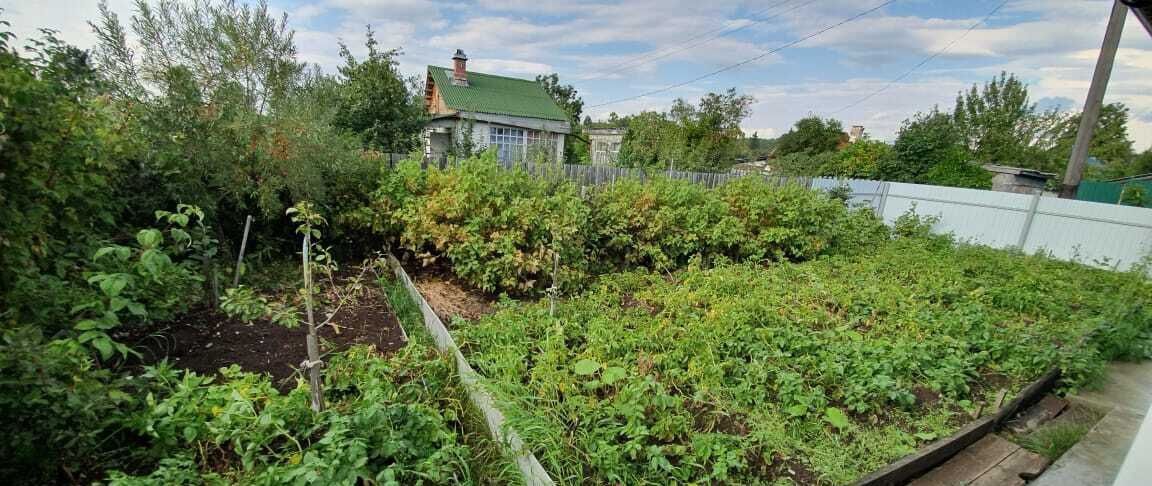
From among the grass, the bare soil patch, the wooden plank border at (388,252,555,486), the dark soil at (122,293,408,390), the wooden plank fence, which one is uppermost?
the wooden plank fence

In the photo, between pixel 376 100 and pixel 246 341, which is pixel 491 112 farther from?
pixel 246 341

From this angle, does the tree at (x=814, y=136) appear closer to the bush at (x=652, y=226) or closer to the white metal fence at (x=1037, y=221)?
the white metal fence at (x=1037, y=221)

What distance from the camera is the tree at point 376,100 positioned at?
1155 centimetres

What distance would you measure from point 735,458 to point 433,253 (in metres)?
3.68

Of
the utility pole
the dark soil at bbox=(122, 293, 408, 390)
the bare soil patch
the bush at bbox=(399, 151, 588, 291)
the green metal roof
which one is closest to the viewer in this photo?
the dark soil at bbox=(122, 293, 408, 390)

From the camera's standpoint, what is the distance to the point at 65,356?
4.77ft

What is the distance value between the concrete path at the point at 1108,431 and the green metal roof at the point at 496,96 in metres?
15.6

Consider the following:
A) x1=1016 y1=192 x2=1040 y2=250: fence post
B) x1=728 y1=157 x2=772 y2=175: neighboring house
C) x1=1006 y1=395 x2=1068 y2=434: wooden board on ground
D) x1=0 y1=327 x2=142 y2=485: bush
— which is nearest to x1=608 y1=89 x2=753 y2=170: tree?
x1=728 y1=157 x2=772 y2=175: neighboring house

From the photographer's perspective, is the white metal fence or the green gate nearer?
the white metal fence

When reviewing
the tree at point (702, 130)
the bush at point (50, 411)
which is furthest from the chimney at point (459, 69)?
the bush at point (50, 411)

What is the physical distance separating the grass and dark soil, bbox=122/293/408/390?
3948 mm

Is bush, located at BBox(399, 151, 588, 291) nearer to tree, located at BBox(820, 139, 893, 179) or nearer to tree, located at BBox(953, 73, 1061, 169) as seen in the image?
tree, located at BBox(820, 139, 893, 179)

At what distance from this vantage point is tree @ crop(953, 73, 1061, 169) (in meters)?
25.8

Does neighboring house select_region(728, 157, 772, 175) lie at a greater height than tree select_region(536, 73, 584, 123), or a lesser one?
lesser
